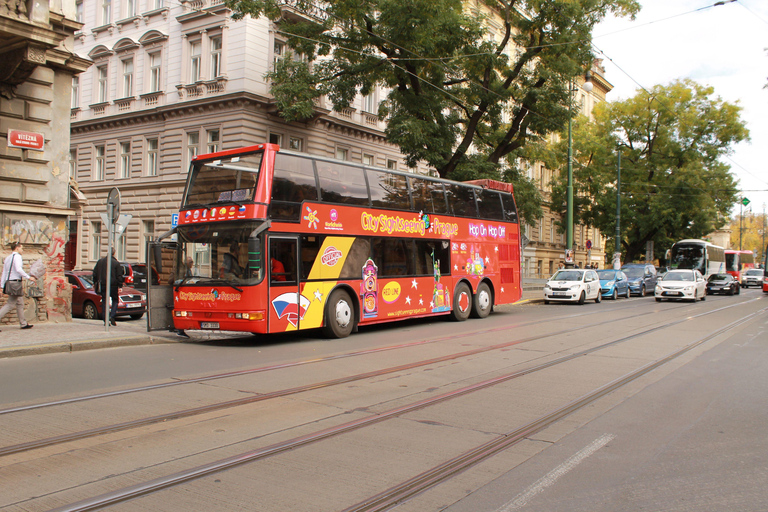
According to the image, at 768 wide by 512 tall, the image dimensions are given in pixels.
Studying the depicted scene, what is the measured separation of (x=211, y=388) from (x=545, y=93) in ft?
69.5

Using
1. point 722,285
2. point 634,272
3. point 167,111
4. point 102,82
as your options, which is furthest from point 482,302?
point 722,285

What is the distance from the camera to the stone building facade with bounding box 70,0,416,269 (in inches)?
1098

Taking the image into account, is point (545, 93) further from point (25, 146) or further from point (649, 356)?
point (25, 146)

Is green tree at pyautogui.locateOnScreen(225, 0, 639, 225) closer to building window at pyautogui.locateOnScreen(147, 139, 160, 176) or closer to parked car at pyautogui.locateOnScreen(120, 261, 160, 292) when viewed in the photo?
parked car at pyautogui.locateOnScreen(120, 261, 160, 292)

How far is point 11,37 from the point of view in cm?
1245

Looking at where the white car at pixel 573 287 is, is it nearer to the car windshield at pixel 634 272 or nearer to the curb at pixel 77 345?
the car windshield at pixel 634 272

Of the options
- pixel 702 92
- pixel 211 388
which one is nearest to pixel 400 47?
pixel 211 388

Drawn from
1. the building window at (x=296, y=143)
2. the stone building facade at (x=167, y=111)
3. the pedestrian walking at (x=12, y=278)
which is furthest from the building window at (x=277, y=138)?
the pedestrian walking at (x=12, y=278)

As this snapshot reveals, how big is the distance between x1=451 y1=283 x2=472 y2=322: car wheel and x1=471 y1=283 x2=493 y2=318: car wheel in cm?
31

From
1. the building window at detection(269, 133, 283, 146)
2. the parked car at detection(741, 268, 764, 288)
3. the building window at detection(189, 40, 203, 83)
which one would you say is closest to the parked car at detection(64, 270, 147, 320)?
the building window at detection(269, 133, 283, 146)

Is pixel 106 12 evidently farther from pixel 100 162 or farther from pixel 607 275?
pixel 607 275

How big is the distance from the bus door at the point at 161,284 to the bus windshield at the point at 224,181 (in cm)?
102

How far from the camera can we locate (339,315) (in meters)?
13.5

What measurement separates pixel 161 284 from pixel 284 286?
2.85 meters
